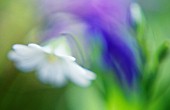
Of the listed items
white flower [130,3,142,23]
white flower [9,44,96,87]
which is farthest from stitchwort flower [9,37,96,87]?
white flower [130,3,142,23]

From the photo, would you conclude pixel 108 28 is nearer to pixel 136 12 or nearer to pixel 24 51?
pixel 136 12

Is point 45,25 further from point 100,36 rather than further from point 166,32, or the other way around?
point 166,32

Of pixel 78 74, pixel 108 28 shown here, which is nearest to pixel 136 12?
pixel 108 28

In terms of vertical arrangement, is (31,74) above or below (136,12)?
below

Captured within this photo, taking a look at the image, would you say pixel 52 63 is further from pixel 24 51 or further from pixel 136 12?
pixel 136 12

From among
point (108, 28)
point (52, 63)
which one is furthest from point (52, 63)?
point (108, 28)

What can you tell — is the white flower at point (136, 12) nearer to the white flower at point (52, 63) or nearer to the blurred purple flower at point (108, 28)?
the blurred purple flower at point (108, 28)

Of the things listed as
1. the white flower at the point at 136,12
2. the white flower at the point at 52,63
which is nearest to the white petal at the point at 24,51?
the white flower at the point at 52,63

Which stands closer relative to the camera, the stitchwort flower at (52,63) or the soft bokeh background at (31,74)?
the stitchwort flower at (52,63)
